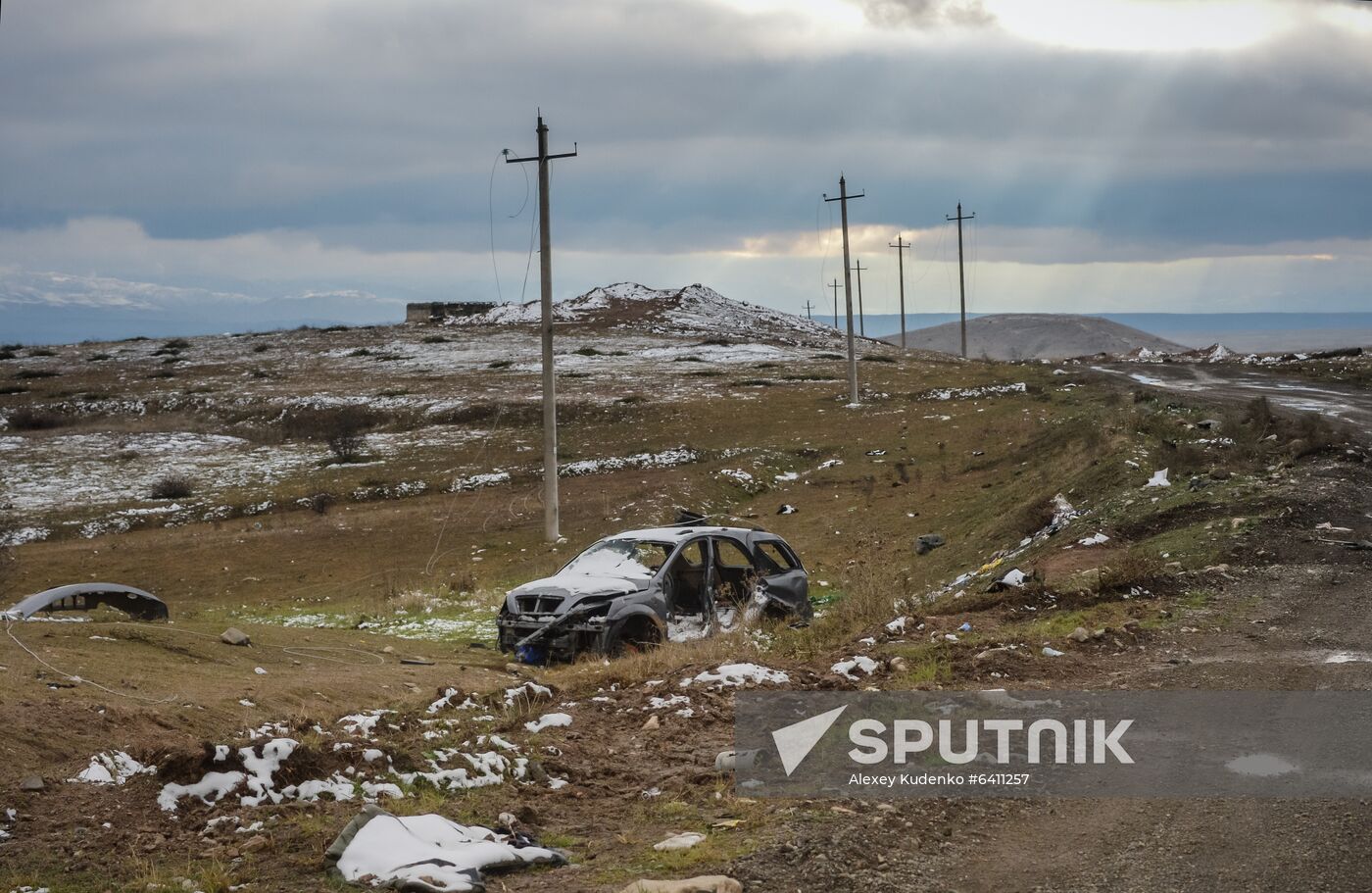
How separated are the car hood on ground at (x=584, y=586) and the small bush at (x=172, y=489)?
28.1 m

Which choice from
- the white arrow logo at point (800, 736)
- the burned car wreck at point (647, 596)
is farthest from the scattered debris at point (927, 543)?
the white arrow logo at point (800, 736)

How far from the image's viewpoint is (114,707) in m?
8.69

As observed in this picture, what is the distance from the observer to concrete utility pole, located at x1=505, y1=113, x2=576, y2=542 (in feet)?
86.9

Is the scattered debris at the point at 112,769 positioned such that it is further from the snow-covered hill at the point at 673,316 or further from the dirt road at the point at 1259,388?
the snow-covered hill at the point at 673,316

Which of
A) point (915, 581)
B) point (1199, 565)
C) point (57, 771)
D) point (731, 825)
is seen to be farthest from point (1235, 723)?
point (915, 581)

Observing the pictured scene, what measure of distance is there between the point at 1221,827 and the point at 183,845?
547 centimetres

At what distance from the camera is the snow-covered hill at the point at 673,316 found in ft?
310

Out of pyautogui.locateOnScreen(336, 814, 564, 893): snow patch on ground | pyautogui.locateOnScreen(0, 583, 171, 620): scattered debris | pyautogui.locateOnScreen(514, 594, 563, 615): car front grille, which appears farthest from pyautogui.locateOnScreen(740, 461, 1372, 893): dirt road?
pyautogui.locateOnScreen(0, 583, 171, 620): scattered debris

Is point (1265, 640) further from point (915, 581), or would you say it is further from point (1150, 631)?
point (915, 581)

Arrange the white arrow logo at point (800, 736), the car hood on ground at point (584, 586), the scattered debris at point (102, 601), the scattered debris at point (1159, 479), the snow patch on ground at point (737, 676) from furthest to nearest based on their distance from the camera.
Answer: the scattered debris at point (1159, 479) → the scattered debris at point (102, 601) → the car hood on ground at point (584, 586) → the snow patch on ground at point (737, 676) → the white arrow logo at point (800, 736)

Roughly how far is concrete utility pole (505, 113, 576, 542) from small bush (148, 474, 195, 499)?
1618 cm

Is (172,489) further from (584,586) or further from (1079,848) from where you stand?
(1079,848)

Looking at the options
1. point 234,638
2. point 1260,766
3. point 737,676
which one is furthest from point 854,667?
point 234,638

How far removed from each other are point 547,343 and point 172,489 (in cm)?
1742
